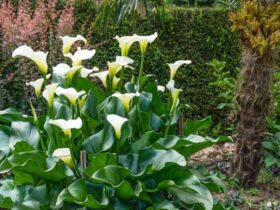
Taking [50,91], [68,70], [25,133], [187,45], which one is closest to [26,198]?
[25,133]

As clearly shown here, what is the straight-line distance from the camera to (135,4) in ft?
13.6

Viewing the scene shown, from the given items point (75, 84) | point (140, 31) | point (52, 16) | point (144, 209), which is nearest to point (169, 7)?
point (140, 31)

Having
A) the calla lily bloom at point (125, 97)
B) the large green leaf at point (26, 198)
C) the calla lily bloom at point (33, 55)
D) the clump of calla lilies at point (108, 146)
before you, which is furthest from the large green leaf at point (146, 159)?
the calla lily bloom at point (33, 55)

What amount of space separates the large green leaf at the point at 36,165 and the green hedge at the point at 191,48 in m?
3.81

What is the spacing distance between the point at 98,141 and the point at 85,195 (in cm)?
35

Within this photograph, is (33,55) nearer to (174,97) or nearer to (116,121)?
(116,121)

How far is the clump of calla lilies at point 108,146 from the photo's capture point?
111 inches

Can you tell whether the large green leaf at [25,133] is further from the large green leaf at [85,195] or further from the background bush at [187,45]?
the background bush at [187,45]

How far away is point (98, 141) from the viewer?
304 centimetres

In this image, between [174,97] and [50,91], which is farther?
[174,97]

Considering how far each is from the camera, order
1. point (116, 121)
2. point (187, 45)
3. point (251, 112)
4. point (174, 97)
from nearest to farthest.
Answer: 1. point (116, 121)
2. point (174, 97)
3. point (251, 112)
4. point (187, 45)

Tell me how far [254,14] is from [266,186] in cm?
157

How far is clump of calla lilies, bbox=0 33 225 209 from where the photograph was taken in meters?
2.81

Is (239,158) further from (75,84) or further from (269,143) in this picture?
(75,84)
